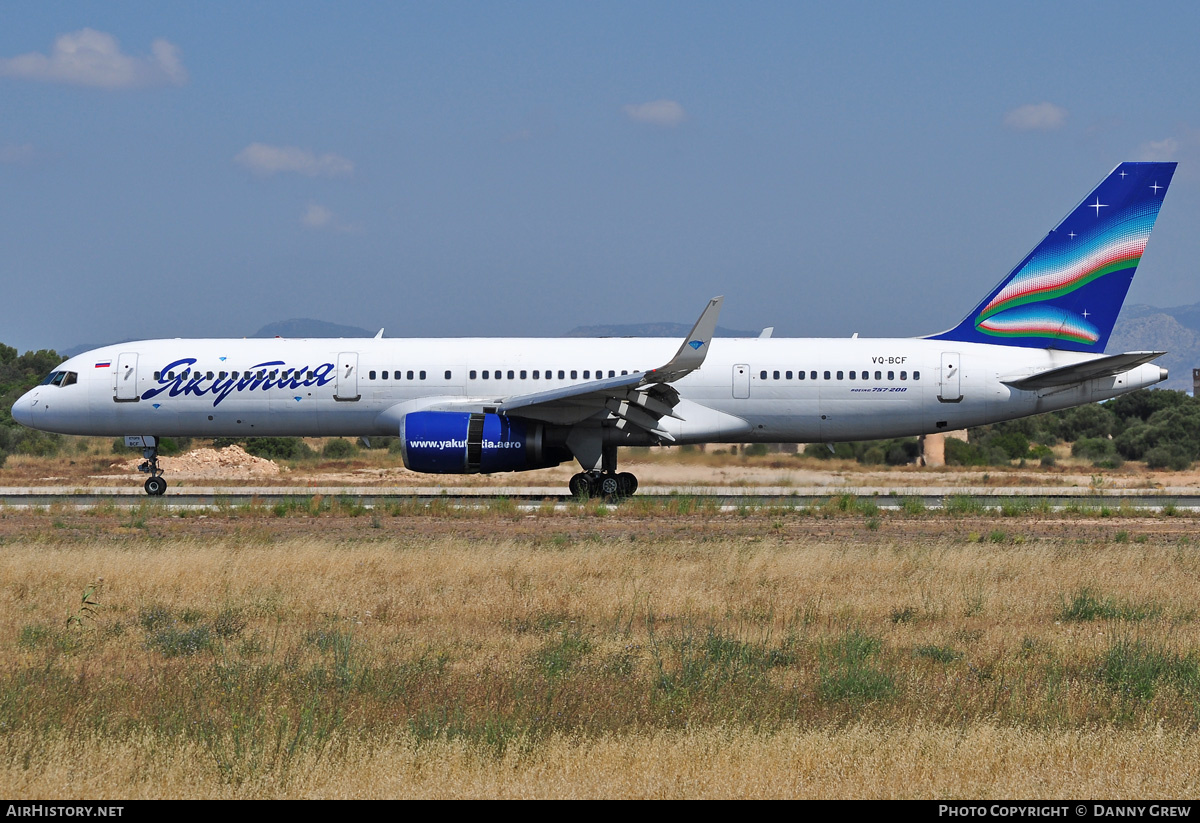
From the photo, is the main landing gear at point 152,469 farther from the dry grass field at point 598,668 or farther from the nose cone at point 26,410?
the dry grass field at point 598,668

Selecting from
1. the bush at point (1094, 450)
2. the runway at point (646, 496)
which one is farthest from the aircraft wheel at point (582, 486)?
the bush at point (1094, 450)

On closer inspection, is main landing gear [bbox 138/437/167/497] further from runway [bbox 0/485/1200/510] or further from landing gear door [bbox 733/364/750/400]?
landing gear door [bbox 733/364/750/400]

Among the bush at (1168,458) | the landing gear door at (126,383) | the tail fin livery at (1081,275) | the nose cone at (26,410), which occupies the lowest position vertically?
the bush at (1168,458)

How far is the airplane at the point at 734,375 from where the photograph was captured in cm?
2523

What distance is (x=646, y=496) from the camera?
24953 mm

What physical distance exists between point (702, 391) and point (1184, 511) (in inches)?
379

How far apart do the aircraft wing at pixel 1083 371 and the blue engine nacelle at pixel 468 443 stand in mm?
10514

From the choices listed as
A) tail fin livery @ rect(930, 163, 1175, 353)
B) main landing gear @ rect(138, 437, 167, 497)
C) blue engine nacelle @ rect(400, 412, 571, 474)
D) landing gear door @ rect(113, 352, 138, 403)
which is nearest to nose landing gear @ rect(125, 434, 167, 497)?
main landing gear @ rect(138, 437, 167, 497)

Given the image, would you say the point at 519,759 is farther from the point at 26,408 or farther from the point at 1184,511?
the point at 26,408

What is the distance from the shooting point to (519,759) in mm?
6531

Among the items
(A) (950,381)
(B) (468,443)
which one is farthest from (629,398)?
(A) (950,381)

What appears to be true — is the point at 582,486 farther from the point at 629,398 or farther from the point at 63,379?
the point at 63,379

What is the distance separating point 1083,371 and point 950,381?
2660 mm

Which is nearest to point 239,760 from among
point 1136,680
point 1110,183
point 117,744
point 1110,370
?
point 117,744
